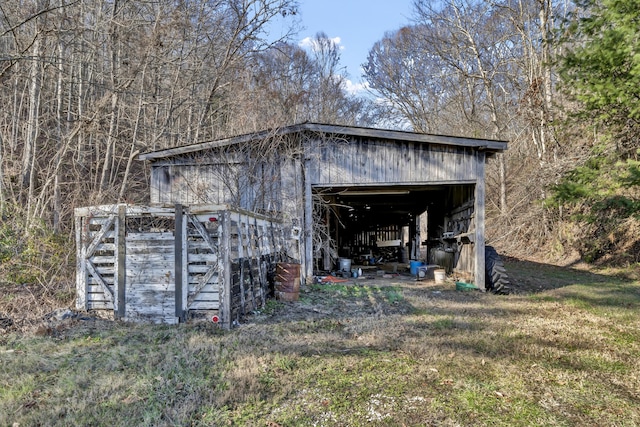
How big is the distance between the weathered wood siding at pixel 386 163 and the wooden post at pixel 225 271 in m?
4.25

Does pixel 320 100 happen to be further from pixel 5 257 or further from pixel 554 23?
pixel 5 257

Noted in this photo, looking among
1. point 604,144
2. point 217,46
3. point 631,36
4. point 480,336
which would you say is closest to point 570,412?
point 480,336

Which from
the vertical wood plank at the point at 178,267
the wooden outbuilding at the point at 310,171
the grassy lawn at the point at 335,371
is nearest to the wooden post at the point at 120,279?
the grassy lawn at the point at 335,371

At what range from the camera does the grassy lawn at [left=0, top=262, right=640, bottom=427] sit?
2.93 meters

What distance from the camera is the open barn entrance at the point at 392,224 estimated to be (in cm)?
1033

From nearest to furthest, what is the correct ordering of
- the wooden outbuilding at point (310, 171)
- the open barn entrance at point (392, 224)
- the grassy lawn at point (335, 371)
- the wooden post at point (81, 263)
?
1. the grassy lawn at point (335, 371)
2. the wooden post at point (81, 263)
3. the wooden outbuilding at point (310, 171)
4. the open barn entrance at point (392, 224)

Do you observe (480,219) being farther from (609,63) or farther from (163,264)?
(163,264)

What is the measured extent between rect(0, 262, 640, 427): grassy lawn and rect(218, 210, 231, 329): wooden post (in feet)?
0.83

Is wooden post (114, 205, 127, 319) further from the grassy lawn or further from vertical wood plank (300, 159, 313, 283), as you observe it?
vertical wood plank (300, 159, 313, 283)

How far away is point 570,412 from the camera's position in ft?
9.96

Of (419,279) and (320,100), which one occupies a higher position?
(320,100)

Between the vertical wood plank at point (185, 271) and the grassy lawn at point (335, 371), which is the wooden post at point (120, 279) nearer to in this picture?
the grassy lawn at point (335, 371)

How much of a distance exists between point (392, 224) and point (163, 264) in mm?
14923

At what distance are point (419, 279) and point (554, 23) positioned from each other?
1131 cm
